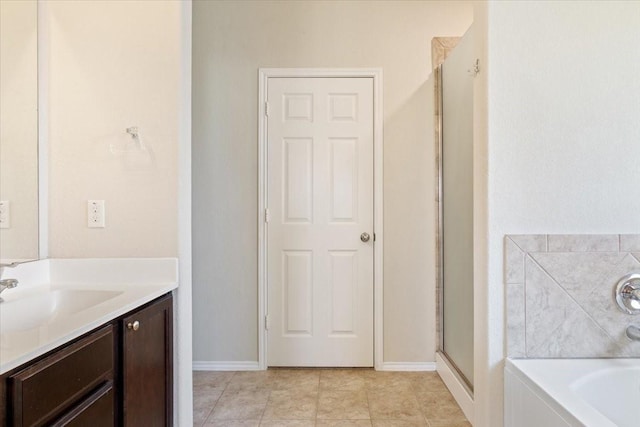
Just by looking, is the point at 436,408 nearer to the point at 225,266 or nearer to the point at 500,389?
the point at 500,389

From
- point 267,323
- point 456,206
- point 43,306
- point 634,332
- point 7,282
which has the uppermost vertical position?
point 456,206

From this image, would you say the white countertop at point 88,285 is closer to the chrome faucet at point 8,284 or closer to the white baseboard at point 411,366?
the chrome faucet at point 8,284

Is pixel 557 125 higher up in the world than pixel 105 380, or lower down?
higher up

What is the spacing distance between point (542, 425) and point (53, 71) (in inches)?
93.1

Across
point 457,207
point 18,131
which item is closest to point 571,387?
point 457,207

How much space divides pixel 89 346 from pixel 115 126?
0.98m

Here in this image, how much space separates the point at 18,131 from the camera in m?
1.54

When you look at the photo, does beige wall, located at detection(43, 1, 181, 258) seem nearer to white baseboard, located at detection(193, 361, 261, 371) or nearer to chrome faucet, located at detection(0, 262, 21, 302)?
chrome faucet, located at detection(0, 262, 21, 302)

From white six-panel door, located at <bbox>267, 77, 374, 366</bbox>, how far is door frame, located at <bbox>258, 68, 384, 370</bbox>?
0.03 meters

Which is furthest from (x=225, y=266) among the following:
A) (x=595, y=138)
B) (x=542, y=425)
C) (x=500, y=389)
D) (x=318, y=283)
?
(x=595, y=138)

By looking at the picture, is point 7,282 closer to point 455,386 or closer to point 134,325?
point 134,325

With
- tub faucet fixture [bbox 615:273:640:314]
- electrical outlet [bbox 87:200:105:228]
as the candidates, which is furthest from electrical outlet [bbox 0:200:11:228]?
tub faucet fixture [bbox 615:273:640:314]

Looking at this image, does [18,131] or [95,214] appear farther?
[95,214]

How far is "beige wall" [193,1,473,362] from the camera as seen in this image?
261 centimetres
